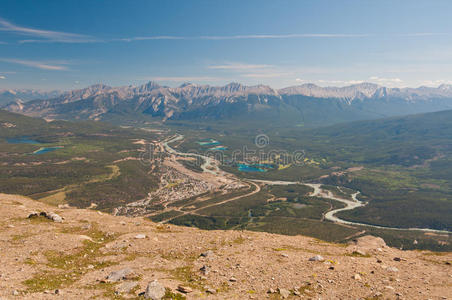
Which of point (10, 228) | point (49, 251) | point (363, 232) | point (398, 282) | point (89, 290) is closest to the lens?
point (89, 290)

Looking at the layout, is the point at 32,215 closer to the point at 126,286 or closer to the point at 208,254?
the point at 126,286

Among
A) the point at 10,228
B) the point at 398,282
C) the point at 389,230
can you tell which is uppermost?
the point at 398,282

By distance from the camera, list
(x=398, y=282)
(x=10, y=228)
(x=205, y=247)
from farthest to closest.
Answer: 1. (x=10, y=228)
2. (x=205, y=247)
3. (x=398, y=282)

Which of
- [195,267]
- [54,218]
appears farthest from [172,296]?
[54,218]

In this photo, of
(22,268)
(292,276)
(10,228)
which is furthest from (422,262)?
(10,228)

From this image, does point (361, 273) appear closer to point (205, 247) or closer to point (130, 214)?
point (205, 247)

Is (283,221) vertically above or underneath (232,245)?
underneath

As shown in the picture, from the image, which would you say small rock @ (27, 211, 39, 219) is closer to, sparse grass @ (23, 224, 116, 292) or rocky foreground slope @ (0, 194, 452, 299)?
rocky foreground slope @ (0, 194, 452, 299)
